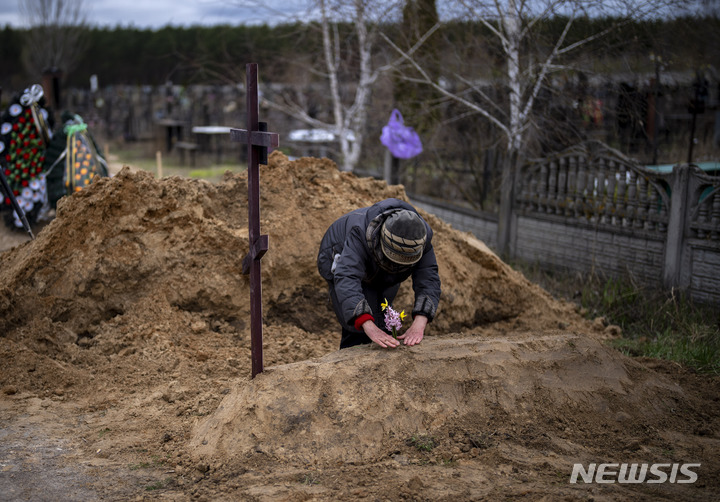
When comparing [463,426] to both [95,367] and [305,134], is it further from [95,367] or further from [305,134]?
[305,134]

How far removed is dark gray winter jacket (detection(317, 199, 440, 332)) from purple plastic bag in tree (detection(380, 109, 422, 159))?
5079mm

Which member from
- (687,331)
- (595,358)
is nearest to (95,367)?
(595,358)

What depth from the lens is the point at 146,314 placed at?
447cm

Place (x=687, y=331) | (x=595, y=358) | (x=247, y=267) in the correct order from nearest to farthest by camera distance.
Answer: (x=247, y=267) < (x=595, y=358) < (x=687, y=331)

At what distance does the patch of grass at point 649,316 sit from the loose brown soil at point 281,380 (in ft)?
1.31

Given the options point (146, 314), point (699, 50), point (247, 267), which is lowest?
point (146, 314)

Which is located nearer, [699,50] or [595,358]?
[595,358]

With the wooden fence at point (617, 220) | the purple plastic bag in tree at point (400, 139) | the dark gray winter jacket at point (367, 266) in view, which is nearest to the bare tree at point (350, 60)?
the purple plastic bag in tree at point (400, 139)

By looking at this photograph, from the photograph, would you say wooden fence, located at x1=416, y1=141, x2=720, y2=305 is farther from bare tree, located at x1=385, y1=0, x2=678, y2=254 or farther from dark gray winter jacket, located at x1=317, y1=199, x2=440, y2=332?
dark gray winter jacket, located at x1=317, y1=199, x2=440, y2=332

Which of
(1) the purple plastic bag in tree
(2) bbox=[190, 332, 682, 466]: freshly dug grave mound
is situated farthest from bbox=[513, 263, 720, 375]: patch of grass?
(1) the purple plastic bag in tree

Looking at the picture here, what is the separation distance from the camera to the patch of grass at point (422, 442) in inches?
118

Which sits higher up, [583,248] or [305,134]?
[305,134]

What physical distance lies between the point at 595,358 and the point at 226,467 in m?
2.23

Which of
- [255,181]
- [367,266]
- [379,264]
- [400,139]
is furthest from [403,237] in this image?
[400,139]
